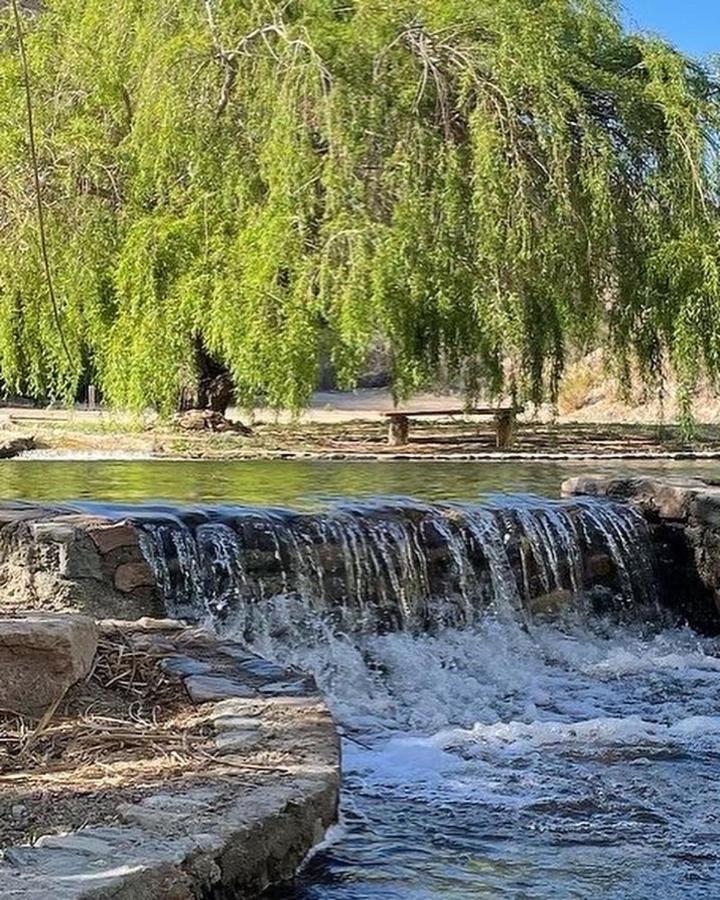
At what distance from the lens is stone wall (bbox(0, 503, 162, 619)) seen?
633 centimetres

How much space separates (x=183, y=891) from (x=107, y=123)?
12776 millimetres

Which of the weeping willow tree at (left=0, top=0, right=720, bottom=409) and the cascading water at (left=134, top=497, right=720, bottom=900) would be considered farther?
the weeping willow tree at (left=0, top=0, right=720, bottom=409)

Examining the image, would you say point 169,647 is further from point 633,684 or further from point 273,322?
point 273,322

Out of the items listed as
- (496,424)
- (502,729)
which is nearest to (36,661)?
(502,729)

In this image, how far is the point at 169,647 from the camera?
5.20 m

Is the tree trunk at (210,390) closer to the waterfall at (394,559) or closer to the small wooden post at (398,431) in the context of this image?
the small wooden post at (398,431)

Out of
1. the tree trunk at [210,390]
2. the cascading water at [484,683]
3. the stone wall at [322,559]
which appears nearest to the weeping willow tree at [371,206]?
the tree trunk at [210,390]

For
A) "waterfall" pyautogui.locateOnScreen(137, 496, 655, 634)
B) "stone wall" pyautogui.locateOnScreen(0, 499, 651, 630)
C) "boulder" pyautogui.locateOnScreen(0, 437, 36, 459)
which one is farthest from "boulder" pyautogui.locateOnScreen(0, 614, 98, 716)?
"boulder" pyautogui.locateOnScreen(0, 437, 36, 459)

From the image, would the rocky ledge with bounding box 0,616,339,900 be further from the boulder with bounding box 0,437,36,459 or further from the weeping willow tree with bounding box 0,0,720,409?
the boulder with bounding box 0,437,36,459

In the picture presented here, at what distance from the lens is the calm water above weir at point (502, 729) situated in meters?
3.92

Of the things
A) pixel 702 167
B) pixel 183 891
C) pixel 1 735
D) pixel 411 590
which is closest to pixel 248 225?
pixel 702 167

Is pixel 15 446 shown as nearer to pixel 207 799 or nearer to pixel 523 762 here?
pixel 523 762

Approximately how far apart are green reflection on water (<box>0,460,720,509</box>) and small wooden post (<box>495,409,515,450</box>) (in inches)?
57.1

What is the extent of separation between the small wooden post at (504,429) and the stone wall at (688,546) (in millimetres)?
5687
